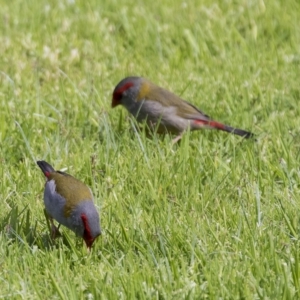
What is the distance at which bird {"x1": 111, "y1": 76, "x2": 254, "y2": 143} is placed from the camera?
7.43m

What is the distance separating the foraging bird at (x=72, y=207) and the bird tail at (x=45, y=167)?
101 millimetres

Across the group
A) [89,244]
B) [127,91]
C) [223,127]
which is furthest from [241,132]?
[89,244]

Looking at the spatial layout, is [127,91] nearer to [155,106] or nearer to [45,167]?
[155,106]

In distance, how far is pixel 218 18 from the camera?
970cm

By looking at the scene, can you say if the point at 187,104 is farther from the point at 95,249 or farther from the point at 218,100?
the point at 95,249

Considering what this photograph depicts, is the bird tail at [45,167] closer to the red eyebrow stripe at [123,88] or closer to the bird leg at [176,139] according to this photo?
the bird leg at [176,139]

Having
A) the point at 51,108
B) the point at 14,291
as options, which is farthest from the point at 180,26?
the point at 14,291

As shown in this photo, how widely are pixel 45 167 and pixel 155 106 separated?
6.34 feet

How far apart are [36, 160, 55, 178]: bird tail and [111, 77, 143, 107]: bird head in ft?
5.59

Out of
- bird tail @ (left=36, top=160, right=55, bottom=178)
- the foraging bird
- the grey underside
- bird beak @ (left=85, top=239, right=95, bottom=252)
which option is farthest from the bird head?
bird beak @ (left=85, top=239, right=95, bottom=252)

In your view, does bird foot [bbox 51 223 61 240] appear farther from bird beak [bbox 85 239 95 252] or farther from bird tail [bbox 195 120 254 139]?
bird tail [bbox 195 120 254 139]

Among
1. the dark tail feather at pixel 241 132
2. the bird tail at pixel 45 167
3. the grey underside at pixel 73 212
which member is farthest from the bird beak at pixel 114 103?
the grey underside at pixel 73 212

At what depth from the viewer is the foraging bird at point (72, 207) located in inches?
202

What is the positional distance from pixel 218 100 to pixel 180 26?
1.95 meters
